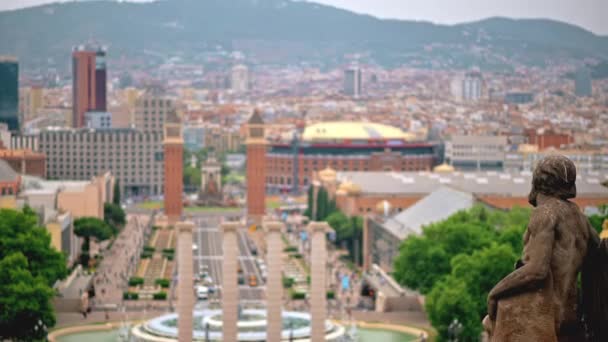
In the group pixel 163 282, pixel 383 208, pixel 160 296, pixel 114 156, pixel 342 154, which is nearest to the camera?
pixel 160 296

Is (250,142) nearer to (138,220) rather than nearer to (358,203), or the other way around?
(138,220)

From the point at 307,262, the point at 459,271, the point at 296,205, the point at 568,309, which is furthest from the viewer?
the point at 296,205

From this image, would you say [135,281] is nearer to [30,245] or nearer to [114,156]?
[30,245]

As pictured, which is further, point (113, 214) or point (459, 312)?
point (113, 214)

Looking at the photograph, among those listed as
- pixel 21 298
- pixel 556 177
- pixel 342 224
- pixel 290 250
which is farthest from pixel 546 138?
pixel 556 177

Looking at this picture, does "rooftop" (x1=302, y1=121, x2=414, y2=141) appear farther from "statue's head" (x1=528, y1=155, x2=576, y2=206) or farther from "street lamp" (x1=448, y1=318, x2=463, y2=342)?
"statue's head" (x1=528, y1=155, x2=576, y2=206)

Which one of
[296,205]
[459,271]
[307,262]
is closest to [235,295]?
[459,271]

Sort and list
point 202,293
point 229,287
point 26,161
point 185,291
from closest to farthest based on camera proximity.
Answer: point 229,287 → point 185,291 → point 202,293 → point 26,161
